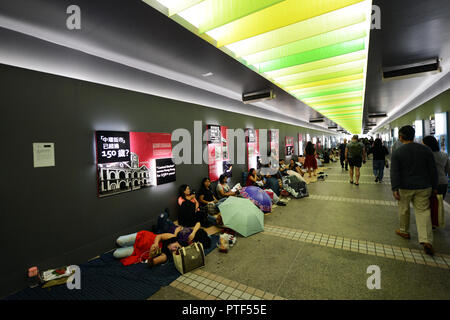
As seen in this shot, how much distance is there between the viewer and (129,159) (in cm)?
400

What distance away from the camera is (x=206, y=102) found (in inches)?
243

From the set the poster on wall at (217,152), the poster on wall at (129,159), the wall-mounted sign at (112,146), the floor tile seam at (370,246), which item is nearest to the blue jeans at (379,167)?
the floor tile seam at (370,246)

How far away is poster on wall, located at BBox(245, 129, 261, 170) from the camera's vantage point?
8.42 m

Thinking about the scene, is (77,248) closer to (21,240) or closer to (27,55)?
(21,240)

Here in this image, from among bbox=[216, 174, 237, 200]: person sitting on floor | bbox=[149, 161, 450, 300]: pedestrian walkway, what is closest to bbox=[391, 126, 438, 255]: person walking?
bbox=[149, 161, 450, 300]: pedestrian walkway

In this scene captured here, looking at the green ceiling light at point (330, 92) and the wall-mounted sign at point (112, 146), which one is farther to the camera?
the green ceiling light at point (330, 92)

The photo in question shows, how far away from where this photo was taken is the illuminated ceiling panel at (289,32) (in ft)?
7.97

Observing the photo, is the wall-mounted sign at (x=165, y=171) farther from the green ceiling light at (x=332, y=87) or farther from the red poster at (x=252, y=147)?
the green ceiling light at (x=332, y=87)

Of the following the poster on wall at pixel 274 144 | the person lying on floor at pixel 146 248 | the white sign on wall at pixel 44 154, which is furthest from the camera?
the poster on wall at pixel 274 144

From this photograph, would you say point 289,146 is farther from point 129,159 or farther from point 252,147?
point 129,159

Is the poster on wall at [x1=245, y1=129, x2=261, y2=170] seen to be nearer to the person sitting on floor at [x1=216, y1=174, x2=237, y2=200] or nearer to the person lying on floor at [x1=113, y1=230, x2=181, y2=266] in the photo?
the person sitting on floor at [x1=216, y1=174, x2=237, y2=200]

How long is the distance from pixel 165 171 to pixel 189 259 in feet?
7.87

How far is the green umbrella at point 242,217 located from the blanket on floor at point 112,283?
4.33ft
